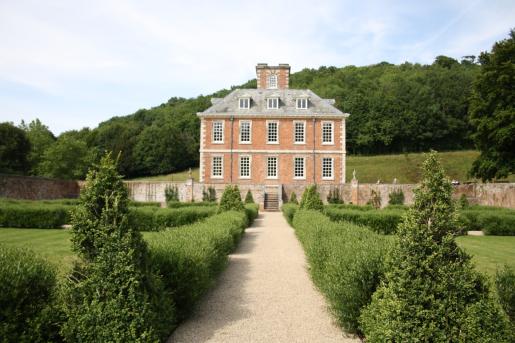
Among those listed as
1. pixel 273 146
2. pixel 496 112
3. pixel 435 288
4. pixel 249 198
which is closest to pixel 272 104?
pixel 273 146

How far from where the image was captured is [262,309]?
6848 mm

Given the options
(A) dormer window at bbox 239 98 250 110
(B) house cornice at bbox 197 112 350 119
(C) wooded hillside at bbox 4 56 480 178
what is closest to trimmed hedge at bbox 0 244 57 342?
(B) house cornice at bbox 197 112 350 119

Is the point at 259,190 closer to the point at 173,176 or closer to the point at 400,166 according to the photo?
the point at 400,166

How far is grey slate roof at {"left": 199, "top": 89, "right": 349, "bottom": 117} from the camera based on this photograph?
3684 centimetres

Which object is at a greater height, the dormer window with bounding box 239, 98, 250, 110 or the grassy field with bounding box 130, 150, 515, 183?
the dormer window with bounding box 239, 98, 250, 110

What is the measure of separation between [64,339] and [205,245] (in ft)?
10.8

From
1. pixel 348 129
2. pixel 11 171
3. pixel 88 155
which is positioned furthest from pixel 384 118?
pixel 11 171

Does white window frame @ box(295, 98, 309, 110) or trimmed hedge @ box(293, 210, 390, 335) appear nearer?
trimmed hedge @ box(293, 210, 390, 335)

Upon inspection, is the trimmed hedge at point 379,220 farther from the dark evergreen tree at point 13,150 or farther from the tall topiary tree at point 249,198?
the dark evergreen tree at point 13,150

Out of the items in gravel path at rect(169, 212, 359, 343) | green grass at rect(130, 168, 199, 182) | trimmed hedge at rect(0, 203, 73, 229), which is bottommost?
gravel path at rect(169, 212, 359, 343)

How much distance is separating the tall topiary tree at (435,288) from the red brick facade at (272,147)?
3184cm

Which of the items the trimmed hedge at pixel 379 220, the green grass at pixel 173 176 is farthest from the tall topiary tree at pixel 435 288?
the green grass at pixel 173 176

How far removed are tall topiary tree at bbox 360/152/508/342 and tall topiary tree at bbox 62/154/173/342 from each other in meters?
2.81

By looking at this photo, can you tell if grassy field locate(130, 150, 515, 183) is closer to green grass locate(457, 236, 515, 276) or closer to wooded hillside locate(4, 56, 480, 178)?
wooded hillside locate(4, 56, 480, 178)
